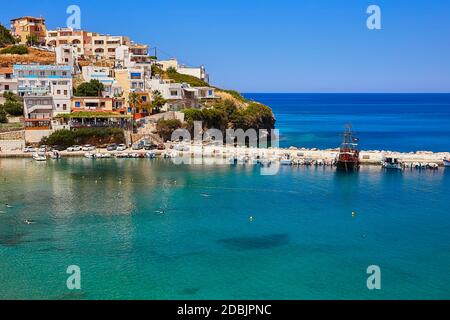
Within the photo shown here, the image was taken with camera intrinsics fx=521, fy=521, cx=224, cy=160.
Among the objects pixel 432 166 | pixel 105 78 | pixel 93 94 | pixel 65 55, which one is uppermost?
pixel 65 55

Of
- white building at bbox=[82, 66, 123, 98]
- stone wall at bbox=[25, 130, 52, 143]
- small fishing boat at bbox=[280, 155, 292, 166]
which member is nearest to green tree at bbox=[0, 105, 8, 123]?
stone wall at bbox=[25, 130, 52, 143]

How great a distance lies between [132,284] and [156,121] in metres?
46.2

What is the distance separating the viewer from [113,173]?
5103 cm

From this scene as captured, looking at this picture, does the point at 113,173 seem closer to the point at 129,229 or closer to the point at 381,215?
the point at 129,229

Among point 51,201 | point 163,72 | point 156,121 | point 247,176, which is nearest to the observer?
point 51,201

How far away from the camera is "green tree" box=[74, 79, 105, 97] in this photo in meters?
71.9

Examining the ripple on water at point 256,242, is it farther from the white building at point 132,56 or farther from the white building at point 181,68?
the white building at point 181,68

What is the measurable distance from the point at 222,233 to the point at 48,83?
47.4m

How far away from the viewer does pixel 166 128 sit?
68.1 m

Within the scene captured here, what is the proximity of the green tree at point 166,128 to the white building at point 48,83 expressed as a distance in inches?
472

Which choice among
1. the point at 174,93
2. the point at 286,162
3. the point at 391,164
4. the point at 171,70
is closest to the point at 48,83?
the point at 174,93

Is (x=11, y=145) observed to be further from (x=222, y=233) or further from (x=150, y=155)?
(x=222, y=233)

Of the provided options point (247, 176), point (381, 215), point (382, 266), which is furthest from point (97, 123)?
point (382, 266)

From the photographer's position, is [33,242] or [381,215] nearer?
[33,242]
